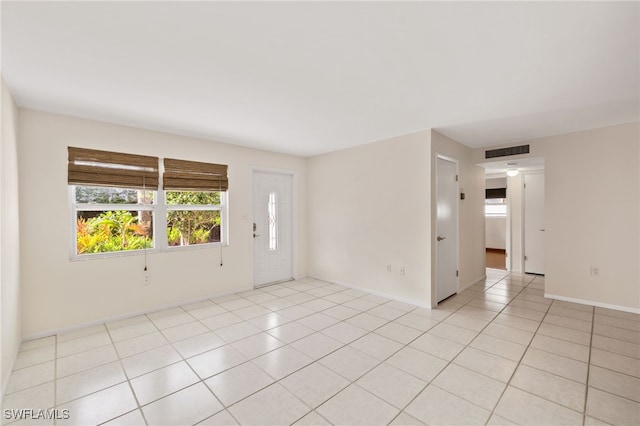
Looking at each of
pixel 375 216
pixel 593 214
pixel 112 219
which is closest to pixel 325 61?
pixel 375 216

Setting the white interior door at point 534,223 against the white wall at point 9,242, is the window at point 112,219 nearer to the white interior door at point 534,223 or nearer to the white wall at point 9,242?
the white wall at point 9,242

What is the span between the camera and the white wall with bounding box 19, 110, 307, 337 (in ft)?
9.61

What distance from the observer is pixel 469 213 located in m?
4.90

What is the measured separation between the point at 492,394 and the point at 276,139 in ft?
12.5

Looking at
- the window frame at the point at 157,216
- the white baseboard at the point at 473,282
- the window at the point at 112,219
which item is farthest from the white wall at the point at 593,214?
the window at the point at 112,219

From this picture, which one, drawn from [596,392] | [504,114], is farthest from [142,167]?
[596,392]

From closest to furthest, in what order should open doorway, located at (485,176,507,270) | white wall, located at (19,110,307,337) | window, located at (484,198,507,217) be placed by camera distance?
white wall, located at (19,110,307,337)
open doorway, located at (485,176,507,270)
window, located at (484,198,507,217)

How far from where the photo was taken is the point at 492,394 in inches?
79.6

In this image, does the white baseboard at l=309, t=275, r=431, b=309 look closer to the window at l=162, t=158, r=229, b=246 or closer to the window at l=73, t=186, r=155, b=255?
the window at l=162, t=158, r=229, b=246

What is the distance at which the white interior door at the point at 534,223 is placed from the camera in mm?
5520

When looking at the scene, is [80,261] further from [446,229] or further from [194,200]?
[446,229]

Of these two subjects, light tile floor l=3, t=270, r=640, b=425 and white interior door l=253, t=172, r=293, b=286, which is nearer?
light tile floor l=3, t=270, r=640, b=425

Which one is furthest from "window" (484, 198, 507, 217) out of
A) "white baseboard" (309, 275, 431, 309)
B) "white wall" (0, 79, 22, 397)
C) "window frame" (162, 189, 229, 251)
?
"white wall" (0, 79, 22, 397)
